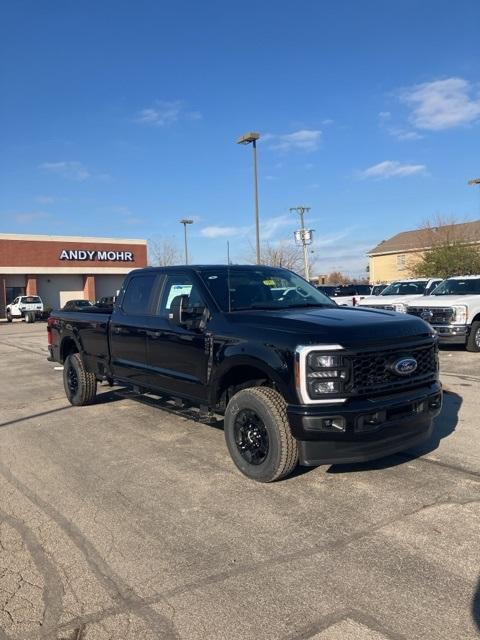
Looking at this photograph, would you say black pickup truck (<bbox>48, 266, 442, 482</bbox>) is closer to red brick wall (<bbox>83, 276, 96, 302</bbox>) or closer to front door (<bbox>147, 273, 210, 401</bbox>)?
front door (<bbox>147, 273, 210, 401</bbox>)

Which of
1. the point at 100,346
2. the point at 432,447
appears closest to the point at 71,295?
the point at 100,346

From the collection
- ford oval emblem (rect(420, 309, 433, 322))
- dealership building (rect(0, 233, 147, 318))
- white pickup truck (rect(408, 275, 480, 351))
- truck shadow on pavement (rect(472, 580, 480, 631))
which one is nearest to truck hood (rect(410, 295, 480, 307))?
white pickup truck (rect(408, 275, 480, 351))

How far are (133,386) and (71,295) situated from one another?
→ 46.1m

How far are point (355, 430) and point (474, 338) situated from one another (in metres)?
9.89

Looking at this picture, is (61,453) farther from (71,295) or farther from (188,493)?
(71,295)

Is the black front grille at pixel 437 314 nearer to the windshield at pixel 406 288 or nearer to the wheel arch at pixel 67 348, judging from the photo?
the windshield at pixel 406 288

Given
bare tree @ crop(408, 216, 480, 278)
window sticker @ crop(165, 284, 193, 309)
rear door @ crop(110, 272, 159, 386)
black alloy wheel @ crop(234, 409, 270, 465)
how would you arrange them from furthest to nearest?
bare tree @ crop(408, 216, 480, 278) → rear door @ crop(110, 272, 159, 386) → window sticker @ crop(165, 284, 193, 309) → black alloy wheel @ crop(234, 409, 270, 465)

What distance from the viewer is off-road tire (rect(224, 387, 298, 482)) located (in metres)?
4.43

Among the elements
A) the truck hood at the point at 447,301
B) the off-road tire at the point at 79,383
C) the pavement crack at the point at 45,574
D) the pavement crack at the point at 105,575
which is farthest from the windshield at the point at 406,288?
the pavement crack at the point at 45,574

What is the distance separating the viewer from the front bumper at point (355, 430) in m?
4.18

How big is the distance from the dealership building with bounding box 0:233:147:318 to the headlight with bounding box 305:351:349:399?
4554 cm

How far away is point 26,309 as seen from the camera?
39094 mm

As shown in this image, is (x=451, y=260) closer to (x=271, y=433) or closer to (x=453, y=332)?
(x=453, y=332)

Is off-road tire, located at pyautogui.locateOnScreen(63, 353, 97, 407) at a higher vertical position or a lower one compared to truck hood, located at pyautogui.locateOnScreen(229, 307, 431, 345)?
lower
